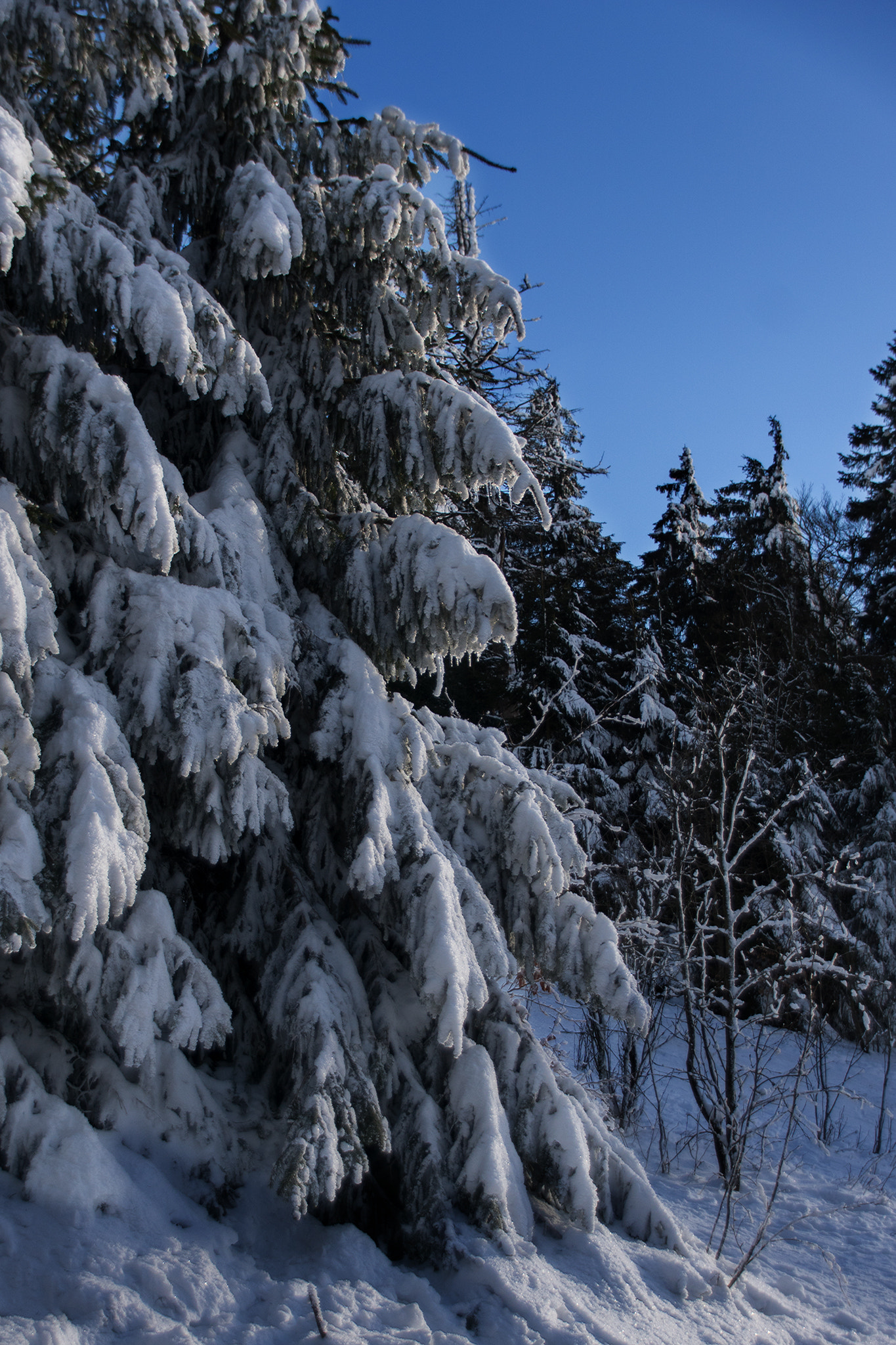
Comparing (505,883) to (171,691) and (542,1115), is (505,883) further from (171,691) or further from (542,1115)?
(171,691)

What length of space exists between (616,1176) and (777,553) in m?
17.9

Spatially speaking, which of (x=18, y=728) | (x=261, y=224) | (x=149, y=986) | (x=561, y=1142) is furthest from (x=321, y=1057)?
(x=261, y=224)

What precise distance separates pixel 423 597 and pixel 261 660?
0.83m

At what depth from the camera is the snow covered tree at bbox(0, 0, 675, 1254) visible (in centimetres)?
260

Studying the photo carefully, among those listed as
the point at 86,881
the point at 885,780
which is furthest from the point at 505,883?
the point at 885,780

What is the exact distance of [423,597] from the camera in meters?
3.49

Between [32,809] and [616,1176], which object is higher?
[32,809]

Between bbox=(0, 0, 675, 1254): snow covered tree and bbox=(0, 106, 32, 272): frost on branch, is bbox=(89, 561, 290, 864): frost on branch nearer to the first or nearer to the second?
bbox=(0, 0, 675, 1254): snow covered tree

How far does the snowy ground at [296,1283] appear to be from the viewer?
7.23 ft

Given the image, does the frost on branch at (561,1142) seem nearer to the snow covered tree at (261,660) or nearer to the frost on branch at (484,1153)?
the snow covered tree at (261,660)

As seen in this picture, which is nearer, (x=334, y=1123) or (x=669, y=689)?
(x=334, y=1123)

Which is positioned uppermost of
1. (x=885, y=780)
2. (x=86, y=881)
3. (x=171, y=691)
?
(x=885, y=780)

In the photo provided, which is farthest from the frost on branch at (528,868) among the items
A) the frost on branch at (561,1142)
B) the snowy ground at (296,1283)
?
the snowy ground at (296,1283)

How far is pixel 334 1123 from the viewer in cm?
266
